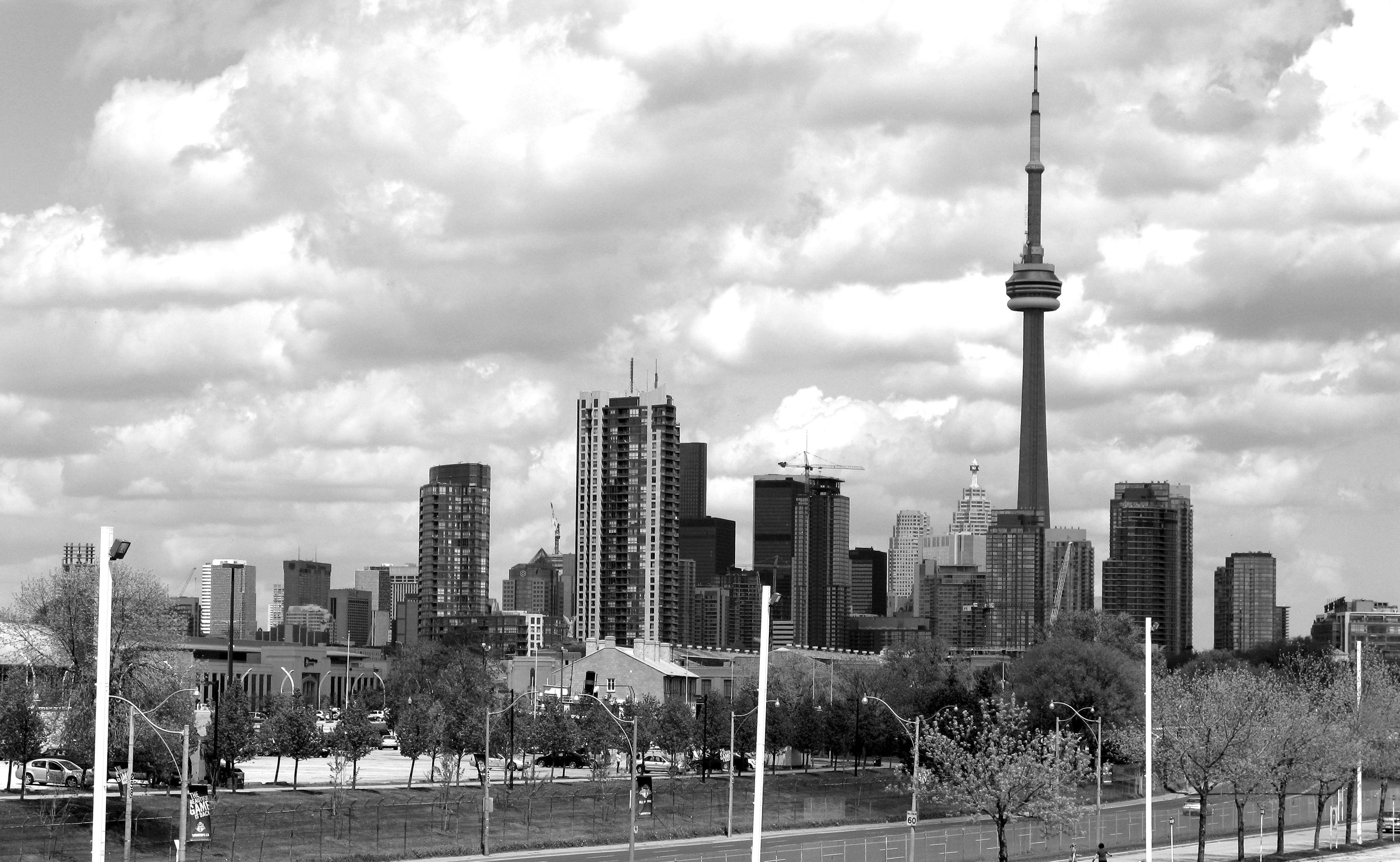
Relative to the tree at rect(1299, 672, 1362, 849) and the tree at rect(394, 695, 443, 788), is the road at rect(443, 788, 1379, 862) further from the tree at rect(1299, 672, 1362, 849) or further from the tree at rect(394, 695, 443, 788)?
the tree at rect(394, 695, 443, 788)

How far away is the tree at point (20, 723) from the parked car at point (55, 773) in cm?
414

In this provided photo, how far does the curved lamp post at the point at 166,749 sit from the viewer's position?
6606 cm

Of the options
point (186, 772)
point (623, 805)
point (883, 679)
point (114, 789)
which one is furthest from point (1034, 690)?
point (186, 772)

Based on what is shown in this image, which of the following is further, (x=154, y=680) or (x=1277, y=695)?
(x=1277, y=695)

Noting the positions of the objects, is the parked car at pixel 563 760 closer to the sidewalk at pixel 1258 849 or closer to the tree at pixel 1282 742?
the sidewalk at pixel 1258 849

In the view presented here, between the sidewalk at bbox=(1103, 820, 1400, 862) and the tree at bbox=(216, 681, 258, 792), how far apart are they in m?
47.2

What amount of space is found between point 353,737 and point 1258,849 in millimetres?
51006

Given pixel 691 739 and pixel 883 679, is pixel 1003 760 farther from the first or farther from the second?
pixel 883 679

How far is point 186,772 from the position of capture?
6575 cm

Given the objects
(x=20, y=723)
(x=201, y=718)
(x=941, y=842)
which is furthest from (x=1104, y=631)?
(x=201, y=718)

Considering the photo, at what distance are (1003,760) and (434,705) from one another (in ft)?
169

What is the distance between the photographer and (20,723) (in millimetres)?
90375

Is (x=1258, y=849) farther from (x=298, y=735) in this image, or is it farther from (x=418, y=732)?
(x=298, y=735)

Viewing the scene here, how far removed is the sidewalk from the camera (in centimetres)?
8862
